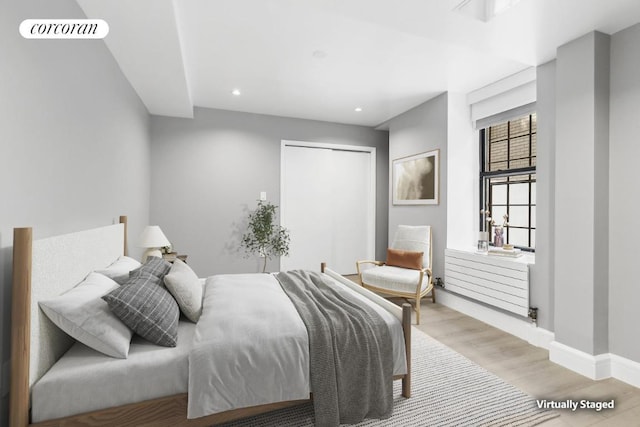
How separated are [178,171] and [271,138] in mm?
1411

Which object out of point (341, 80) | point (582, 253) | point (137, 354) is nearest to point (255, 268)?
point (341, 80)

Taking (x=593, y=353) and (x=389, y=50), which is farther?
(x=389, y=50)

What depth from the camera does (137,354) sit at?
1.40 metres

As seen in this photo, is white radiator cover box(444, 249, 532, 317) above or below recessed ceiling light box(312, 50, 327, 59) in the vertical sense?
below

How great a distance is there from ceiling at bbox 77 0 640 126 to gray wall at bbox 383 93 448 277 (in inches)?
10.2

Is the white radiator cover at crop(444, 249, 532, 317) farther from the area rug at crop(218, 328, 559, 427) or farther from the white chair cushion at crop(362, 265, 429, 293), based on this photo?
the area rug at crop(218, 328, 559, 427)

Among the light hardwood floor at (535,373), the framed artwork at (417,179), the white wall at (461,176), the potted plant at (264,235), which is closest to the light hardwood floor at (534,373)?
the light hardwood floor at (535,373)

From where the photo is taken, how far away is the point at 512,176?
11.3 ft

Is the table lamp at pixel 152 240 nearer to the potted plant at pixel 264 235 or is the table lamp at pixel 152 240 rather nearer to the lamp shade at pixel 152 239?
the lamp shade at pixel 152 239

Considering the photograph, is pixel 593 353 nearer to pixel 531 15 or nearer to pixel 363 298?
pixel 363 298

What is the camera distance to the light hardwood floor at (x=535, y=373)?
1809 mm

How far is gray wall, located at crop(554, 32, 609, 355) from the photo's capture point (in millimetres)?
2168

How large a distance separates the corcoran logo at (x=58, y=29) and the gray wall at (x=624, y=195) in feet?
10.8

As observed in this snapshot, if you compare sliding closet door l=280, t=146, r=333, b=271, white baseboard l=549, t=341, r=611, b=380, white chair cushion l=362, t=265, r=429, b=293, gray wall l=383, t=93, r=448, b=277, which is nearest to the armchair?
white chair cushion l=362, t=265, r=429, b=293
